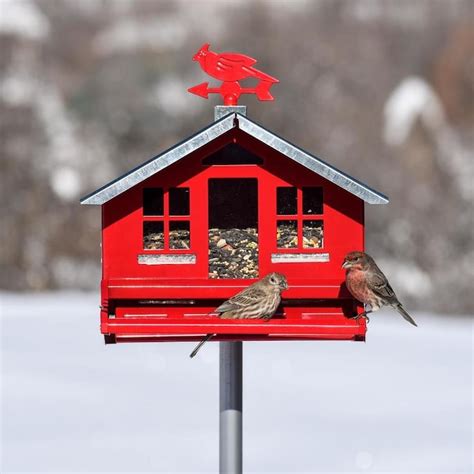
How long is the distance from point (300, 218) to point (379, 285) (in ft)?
2.00

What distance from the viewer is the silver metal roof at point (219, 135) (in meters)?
6.09

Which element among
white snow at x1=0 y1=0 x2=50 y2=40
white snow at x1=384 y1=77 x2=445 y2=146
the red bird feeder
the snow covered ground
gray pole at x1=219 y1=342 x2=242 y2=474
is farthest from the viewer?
white snow at x1=0 y1=0 x2=50 y2=40

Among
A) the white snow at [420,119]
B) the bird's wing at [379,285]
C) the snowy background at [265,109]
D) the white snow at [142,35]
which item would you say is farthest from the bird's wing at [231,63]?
the white snow at [142,35]

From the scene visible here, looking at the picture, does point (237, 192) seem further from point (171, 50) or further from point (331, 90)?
point (171, 50)

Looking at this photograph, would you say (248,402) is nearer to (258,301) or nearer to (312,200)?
(312,200)

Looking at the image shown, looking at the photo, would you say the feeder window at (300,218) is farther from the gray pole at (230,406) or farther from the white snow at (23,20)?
the white snow at (23,20)

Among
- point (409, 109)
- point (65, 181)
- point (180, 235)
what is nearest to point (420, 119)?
point (409, 109)

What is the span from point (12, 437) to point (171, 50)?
2151 cm

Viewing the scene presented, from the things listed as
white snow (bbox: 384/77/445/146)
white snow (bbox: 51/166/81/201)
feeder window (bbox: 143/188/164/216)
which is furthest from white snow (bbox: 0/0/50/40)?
feeder window (bbox: 143/188/164/216)

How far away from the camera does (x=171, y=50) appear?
98.8 feet

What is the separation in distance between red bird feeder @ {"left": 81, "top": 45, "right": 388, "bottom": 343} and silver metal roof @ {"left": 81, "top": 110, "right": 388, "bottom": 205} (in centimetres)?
2

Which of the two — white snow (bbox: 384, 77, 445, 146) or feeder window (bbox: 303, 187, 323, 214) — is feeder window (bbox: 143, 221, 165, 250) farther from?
white snow (bbox: 384, 77, 445, 146)

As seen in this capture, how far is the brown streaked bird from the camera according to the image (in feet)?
19.7

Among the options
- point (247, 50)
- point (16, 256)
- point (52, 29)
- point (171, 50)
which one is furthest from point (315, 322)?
point (52, 29)
